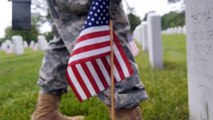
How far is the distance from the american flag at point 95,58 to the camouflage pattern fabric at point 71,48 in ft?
0.40

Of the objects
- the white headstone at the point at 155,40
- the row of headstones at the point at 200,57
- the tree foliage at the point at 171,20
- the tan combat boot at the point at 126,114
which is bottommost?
the tree foliage at the point at 171,20

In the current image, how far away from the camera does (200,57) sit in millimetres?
2029

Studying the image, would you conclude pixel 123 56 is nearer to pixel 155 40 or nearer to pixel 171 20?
pixel 155 40

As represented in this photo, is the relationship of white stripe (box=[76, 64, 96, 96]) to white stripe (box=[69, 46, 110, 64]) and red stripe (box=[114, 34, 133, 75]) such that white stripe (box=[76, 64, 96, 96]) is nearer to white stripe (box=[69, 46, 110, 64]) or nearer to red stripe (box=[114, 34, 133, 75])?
white stripe (box=[69, 46, 110, 64])

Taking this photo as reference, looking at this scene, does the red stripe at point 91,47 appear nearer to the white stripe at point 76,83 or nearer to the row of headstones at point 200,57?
the white stripe at point 76,83

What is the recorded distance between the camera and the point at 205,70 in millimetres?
1950

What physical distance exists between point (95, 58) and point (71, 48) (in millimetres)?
398

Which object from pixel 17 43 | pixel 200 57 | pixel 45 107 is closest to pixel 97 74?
pixel 200 57

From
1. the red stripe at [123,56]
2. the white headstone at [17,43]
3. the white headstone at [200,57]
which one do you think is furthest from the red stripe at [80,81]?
the white headstone at [17,43]

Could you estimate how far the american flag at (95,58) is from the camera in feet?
5.36

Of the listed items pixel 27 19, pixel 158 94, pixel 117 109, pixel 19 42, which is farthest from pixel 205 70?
pixel 19 42

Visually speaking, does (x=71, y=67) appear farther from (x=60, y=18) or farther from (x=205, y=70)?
(x=205, y=70)

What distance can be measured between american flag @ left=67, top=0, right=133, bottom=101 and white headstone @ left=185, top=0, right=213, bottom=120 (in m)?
0.44

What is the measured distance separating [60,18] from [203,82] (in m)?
0.84
